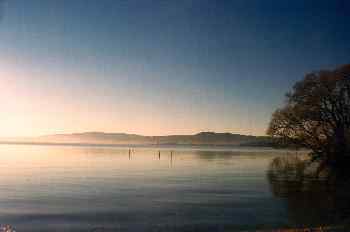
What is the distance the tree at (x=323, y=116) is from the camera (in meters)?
63.1

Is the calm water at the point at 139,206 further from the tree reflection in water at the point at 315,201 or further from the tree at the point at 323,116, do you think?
the tree at the point at 323,116

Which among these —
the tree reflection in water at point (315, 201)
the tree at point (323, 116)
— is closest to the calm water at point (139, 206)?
the tree reflection in water at point (315, 201)

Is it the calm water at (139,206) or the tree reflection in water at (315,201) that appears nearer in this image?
the calm water at (139,206)

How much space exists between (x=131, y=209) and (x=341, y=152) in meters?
48.2

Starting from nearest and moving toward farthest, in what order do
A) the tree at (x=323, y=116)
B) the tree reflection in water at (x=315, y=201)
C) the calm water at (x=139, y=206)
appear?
the calm water at (x=139, y=206) < the tree reflection in water at (x=315, y=201) < the tree at (x=323, y=116)

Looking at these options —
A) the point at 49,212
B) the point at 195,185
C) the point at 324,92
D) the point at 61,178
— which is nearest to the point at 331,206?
the point at 195,185

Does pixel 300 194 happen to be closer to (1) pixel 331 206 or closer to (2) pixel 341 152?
(1) pixel 331 206

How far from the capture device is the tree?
6309 centimetres

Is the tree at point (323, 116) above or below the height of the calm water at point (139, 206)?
above

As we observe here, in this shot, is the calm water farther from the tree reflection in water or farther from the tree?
the tree

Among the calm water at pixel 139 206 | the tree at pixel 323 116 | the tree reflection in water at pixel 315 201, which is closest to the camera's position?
the calm water at pixel 139 206

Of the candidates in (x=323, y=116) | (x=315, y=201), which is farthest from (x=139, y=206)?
(x=323, y=116)

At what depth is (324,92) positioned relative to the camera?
63.4 metres

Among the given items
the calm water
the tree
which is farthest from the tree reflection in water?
the tree
